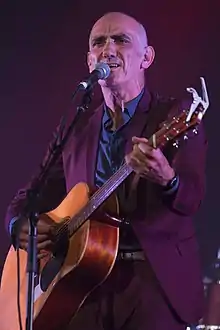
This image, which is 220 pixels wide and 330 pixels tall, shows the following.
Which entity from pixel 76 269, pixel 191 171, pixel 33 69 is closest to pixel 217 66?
pixel 33 69

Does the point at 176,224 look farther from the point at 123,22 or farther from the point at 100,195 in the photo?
the point at 123,22

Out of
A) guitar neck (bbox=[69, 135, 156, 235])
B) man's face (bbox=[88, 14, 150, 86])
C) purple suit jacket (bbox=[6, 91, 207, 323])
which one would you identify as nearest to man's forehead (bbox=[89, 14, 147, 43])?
man's face (bbox=[88, 14, 150, 86])

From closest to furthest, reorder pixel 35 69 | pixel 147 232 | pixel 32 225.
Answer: pixel 32 225, pixel 147 232, pixel 35 69

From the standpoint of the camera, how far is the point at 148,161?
1876mm

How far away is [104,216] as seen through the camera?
2150 millimetres

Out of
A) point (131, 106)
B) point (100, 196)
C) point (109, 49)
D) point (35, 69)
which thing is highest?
point (35, 69)

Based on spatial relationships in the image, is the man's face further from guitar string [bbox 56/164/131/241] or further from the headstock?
the headstock

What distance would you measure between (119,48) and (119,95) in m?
0.16

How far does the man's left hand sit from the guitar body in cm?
26

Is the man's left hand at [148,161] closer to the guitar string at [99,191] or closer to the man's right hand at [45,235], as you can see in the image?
the guitar string at [99,191]

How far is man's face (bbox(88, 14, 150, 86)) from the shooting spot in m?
2.39

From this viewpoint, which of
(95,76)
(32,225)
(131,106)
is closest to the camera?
(32,225)

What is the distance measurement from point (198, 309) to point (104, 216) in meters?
0.42

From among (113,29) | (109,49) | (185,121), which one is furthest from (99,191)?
(113,29)
